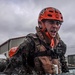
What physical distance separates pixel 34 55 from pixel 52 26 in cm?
46

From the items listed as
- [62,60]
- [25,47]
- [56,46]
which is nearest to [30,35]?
[25,47]

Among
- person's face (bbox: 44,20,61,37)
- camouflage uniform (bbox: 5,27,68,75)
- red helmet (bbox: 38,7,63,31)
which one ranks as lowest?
camouflage uniform (bbox: 5,27,68,75)

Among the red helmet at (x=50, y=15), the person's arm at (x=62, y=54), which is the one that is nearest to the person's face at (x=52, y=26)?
the red helmet at (x=50, y=15)

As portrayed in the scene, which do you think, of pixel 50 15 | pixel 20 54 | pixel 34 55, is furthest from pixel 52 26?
pixel 20 54

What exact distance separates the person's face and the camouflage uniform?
0.40 feet

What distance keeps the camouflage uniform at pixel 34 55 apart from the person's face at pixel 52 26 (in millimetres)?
123

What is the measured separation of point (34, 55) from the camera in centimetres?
352

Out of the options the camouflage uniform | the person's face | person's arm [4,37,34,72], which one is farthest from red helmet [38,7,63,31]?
person's arm [4,37,34,72]

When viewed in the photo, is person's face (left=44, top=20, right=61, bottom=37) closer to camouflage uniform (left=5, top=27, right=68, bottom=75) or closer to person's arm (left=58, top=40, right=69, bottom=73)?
camouflage uniform (left=5, top=27, right=68, bottom=75)

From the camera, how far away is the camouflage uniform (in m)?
3.44

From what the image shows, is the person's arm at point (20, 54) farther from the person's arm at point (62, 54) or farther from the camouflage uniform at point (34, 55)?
the person's arm at point (62, 54)

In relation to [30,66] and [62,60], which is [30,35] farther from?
[62,60]

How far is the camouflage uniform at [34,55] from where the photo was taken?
344 centimetres

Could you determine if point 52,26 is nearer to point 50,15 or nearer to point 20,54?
point 50,15
